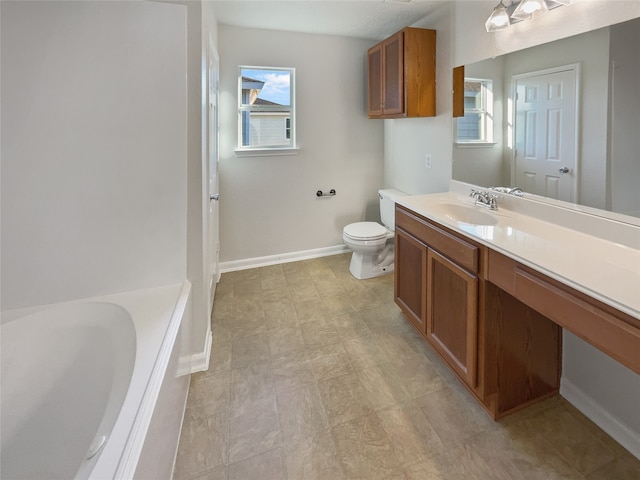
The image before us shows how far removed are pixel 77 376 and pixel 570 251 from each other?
196 centimetres

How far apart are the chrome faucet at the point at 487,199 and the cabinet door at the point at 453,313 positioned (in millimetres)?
472

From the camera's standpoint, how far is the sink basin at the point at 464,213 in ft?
6.17

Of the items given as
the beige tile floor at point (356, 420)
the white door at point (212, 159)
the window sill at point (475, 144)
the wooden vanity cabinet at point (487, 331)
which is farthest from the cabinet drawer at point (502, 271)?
the white door at point (212, 159)

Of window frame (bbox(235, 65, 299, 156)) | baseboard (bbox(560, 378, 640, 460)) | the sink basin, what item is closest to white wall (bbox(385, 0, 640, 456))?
baseboard (bbox(560, 378, 640, 460))

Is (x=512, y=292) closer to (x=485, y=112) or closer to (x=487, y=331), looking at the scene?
(x=487, y=331)

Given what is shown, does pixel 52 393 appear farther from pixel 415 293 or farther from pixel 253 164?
pixel 253 164

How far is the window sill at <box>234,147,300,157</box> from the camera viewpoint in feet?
10.3

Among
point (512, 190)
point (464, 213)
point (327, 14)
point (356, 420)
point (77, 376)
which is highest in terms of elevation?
point (327, 14)

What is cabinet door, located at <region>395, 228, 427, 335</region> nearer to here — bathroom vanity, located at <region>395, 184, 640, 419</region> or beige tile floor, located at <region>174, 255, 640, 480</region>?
bathroom vanity, located at <region>395, 184, 640, 419</region>

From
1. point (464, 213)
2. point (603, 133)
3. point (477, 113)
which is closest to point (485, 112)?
point (477, 113)

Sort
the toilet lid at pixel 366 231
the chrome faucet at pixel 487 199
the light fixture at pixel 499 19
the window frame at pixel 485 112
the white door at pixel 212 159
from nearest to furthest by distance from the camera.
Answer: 1. the light fixture at pixel 499 19
2. the chrome faucet at pixel 487 199
3. the window frame at pixel 485 112
4. the white door at pixel 212 159
5. the toilet lid at pixel 366 231

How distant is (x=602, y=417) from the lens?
146cm

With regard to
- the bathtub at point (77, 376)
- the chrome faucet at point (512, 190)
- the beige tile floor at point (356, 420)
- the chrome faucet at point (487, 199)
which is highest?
the chrome faucet at point (512, 190)

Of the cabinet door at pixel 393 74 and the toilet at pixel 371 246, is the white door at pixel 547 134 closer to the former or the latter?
the cabinet door at pixel 393 74
